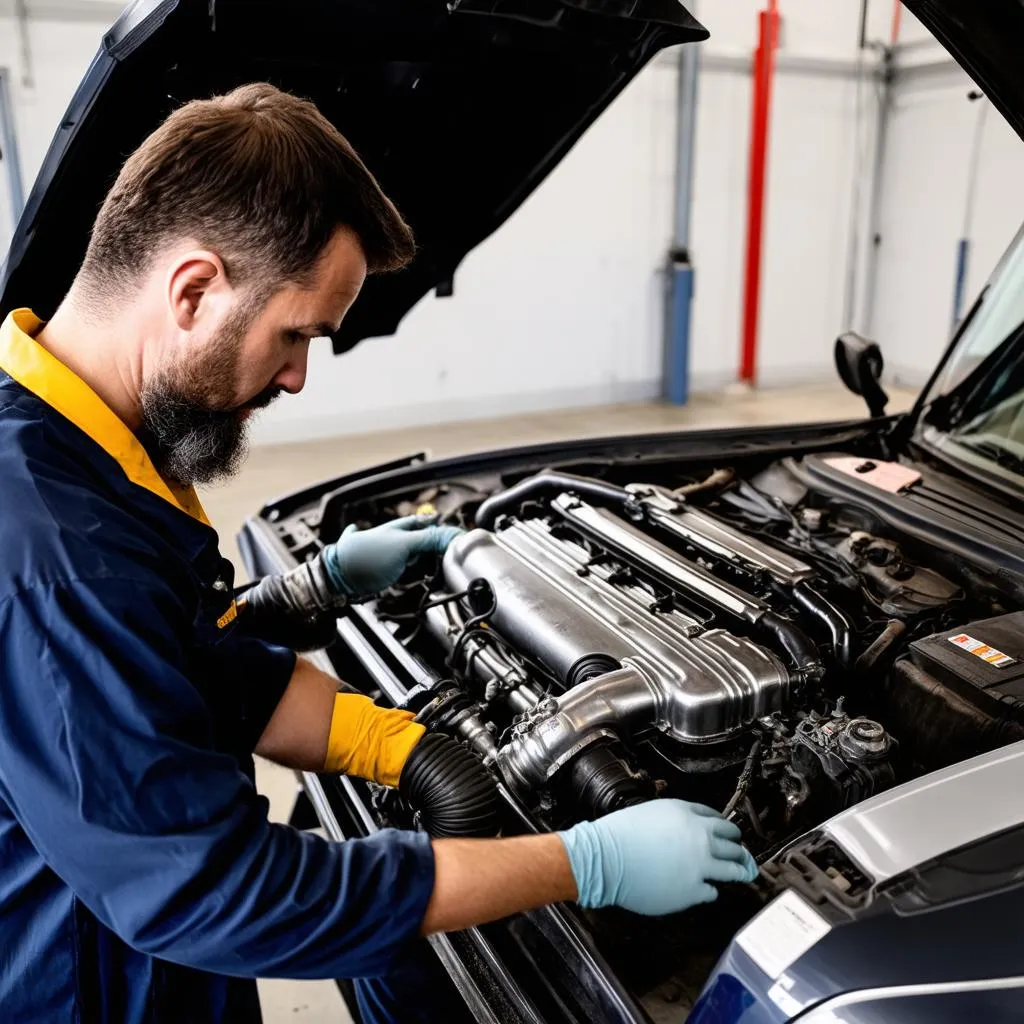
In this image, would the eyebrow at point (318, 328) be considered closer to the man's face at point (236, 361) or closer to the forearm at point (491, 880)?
the man's face at point (236, 361)

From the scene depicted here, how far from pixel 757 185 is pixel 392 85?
6.67 meters

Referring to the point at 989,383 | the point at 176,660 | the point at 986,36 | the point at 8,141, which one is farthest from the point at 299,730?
the point at 8,141

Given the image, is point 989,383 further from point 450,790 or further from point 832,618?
point 450,790

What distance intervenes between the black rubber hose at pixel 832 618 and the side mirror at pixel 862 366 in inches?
42.9

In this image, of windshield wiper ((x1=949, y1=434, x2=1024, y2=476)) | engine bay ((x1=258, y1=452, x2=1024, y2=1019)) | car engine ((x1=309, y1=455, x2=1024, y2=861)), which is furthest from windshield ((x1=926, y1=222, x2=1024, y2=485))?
car engine ((x1=309, y1=455, x2=1024, y2=861))

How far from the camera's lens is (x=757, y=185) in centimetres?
779

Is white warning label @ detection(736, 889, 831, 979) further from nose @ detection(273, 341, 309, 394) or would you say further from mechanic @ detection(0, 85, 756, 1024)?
nose @ detection(273, 341, 309, 394)

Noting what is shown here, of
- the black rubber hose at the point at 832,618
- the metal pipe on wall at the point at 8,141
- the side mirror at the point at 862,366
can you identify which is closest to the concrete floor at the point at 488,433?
the side mirror at the point at 862,366

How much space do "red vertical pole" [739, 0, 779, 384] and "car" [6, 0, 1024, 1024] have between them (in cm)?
588

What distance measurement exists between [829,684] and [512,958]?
27.8 inches

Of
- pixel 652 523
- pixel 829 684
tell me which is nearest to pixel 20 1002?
pixel 829 684

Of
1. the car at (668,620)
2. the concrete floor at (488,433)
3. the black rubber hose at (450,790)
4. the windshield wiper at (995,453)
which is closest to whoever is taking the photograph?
the car at (668,620)

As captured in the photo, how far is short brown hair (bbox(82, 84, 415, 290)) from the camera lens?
105 centimetres

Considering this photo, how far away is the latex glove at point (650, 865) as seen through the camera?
1.14 meters
